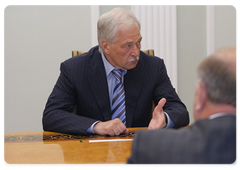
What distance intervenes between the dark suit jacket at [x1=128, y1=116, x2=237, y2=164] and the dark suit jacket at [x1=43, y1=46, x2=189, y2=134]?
129 centimetres

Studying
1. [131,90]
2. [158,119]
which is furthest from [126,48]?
[158,119]

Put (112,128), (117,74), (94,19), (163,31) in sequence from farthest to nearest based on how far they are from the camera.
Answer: (163,31), (94,19), (117,74), (112,128)

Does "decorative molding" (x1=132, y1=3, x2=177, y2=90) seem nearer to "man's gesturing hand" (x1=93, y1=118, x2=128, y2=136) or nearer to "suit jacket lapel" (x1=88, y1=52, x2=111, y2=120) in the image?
"suit jacket lapel" (x1=88, y1=52, x2=111, y2=120)

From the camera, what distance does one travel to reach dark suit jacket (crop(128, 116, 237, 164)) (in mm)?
829

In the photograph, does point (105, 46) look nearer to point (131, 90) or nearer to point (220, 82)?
point (131, 90)

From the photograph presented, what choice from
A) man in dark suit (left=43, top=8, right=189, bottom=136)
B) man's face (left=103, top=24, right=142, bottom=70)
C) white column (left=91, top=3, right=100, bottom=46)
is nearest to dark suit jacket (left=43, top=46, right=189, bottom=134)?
man in dark suit (left=43, top=8, right=189, bottom=136)

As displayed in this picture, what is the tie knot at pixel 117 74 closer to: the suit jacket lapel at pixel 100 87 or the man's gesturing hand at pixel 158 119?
the suit jacket lapel at pixel 100 87

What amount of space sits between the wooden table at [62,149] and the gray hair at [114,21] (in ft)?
2.57

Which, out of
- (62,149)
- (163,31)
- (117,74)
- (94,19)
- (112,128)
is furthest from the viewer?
(163,31)

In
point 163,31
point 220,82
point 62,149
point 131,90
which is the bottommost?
point 62,149

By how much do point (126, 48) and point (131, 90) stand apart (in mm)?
317

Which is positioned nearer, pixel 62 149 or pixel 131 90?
pixel 62 149

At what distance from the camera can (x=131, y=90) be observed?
7.62ft

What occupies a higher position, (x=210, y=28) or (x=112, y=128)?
(x=210, y=28)
